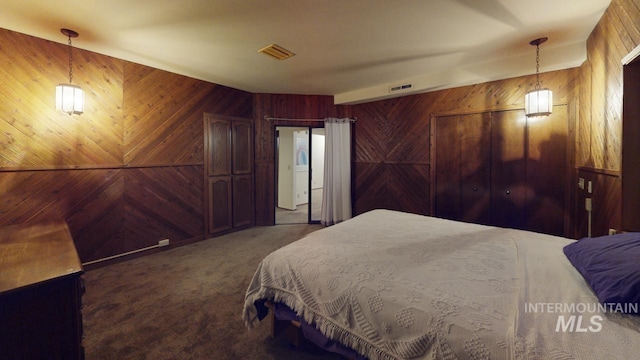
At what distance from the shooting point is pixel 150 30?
99.4 inches

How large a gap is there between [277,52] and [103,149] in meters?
2.35

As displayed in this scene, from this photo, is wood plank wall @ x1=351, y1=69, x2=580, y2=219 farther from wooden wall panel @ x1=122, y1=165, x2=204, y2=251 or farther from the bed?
wooden wall panel @ x1=122, y1=165, x2=204, y2=251

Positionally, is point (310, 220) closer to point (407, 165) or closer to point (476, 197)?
point (407, 165)

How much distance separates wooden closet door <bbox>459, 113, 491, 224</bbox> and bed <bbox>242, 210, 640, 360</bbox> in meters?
1.89

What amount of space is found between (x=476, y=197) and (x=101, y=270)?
16.0 ft

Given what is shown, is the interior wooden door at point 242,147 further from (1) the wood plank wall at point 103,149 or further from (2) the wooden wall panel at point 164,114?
(1) the wood plank wall at point 103,149

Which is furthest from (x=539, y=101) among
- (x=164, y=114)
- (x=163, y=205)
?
(x=163, y=205)

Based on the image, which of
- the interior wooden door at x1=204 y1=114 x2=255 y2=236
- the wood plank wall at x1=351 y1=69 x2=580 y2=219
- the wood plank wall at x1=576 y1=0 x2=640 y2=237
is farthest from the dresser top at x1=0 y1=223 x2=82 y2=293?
the wood plank wall at x1=351 y1=69 x2=580 y2=219

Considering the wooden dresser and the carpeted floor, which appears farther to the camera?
the carpeted floor

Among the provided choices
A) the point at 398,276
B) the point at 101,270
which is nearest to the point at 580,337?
the point at 398,276

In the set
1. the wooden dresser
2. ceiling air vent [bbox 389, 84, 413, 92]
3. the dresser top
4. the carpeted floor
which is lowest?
the carpeted floor

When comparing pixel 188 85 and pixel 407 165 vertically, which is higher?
pixel 188 85

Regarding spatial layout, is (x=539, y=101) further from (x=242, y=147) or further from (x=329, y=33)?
(x=242, y=147)

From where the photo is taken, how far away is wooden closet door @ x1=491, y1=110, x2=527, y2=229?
3391 millimetres
